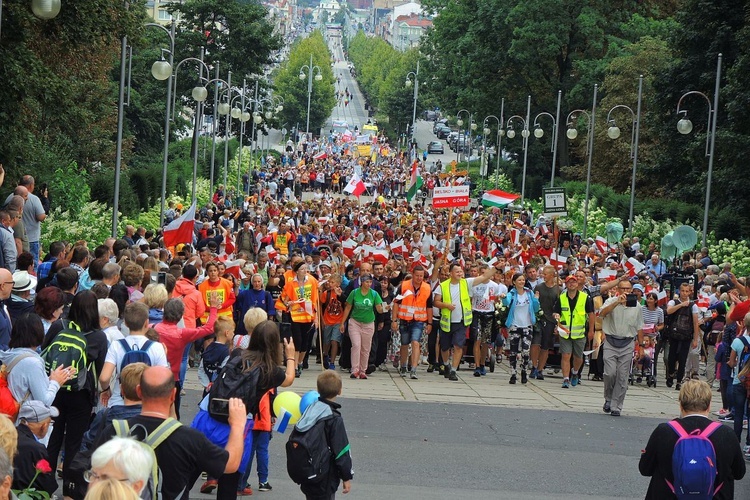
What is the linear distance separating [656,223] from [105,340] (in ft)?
111

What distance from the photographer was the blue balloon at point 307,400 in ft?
27.0

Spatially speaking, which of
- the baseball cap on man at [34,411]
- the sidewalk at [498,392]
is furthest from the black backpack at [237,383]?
the sidewalk at [498,392]

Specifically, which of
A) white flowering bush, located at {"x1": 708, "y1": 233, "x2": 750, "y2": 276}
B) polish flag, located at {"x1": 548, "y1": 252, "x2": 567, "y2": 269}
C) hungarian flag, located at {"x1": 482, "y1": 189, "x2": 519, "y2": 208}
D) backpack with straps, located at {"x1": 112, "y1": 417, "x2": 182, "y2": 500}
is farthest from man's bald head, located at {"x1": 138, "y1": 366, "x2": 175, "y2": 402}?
hungarian flag, located at {"x1": 482, "y1": 189, "x2": 519, "y2": 208}

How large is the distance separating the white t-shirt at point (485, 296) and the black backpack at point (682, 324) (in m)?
2.46

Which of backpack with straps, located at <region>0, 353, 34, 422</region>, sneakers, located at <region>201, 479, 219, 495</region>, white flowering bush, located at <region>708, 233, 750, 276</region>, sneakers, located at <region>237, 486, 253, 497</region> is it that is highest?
backpack with straps, located at <region>0, 353, 34, 422</region>

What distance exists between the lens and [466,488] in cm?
1132

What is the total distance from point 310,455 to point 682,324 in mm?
11638

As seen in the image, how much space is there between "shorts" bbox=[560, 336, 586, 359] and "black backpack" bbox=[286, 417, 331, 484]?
34.4 ft

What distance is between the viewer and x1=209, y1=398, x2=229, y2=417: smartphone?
27.6 ft

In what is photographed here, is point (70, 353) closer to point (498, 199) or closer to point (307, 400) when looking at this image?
point (307, 400)

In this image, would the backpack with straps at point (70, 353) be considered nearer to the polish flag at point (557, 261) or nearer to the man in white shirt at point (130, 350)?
the man in white shirt at point (130, 350)

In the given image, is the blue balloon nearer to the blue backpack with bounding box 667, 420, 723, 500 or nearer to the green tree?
the blue backpack with bounding box 667, 420, 723, 500

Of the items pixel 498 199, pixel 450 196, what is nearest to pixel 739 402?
pixel 450 196

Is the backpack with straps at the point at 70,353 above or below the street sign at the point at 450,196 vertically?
below
